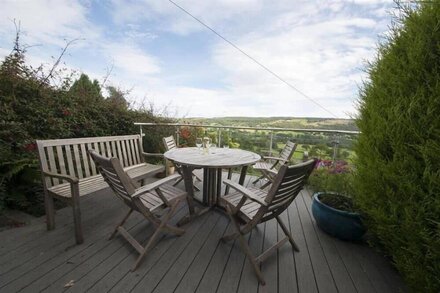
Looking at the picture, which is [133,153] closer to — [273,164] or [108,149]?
[108,149]

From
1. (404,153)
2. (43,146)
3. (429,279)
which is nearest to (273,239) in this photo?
(429,279)

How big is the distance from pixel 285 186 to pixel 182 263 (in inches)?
42.0

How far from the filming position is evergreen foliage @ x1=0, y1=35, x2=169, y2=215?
7.61 ft

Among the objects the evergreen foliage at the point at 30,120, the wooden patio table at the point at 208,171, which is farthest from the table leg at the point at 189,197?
the evergreen foliage at the point at 30,120

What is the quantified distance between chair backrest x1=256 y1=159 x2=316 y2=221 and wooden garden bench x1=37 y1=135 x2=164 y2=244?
1.70 metres

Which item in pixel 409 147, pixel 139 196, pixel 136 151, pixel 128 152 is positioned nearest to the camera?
pixel 409 147

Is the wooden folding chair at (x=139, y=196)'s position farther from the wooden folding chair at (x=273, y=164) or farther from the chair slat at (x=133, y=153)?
the wooden folding chair at (x=273, y=164)

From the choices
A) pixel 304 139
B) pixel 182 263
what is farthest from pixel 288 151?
pixel 182 263

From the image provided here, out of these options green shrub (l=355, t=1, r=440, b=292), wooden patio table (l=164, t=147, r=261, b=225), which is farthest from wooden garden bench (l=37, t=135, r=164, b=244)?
green shrub (l=355, t=1, r=440, b=292)

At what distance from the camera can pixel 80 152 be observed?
251 centimetres

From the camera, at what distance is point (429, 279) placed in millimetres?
1105

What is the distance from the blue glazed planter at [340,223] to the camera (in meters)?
1.96

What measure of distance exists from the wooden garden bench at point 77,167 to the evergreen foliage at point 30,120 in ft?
1.23

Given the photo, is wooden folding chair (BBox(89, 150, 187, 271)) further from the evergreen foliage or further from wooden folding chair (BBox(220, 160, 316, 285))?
the evergreen foliage
